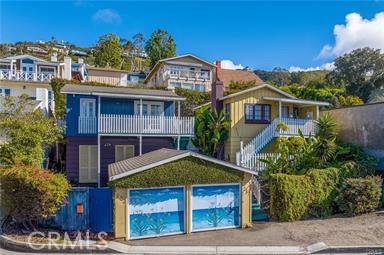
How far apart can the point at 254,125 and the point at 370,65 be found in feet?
113

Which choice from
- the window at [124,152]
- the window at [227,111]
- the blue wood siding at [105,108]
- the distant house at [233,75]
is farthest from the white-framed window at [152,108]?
the distant house at [233,75]

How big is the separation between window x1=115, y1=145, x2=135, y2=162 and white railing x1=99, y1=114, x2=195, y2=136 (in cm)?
212

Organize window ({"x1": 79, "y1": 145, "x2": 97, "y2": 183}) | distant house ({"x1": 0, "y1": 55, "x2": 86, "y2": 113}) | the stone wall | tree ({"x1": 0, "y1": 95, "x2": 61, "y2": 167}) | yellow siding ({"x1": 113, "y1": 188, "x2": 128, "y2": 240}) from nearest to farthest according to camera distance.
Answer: yellow siding ({"x1": 113, "y1": 188, "x2": 128, "y2": 240}) → tree ({"x1": 0, "y1": 95, "x2": 61, "y2": 167}) → window ({"x1": 79, "y1": 145, "x2": 97, "y2": 183}) → the stone wall → distant house ({"x1": 0, "y1": 55, "x2": 86, "y2": 113})

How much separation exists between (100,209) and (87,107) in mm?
7970

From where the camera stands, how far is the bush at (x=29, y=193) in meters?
12.0

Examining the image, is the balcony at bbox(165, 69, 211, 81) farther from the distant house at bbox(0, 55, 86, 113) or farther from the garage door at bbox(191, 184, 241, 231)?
the garage door at bbox(191, 184, 241, 231)

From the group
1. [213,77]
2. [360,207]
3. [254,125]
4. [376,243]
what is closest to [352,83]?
[213,77]

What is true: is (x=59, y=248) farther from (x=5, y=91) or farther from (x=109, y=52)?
(x=109, y=52)

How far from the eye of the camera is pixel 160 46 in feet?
192

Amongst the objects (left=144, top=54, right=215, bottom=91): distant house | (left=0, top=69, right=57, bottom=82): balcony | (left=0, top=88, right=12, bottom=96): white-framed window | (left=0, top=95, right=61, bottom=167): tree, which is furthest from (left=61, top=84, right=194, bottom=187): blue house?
(left=144, top=54, right=215, bottom=91): distant house

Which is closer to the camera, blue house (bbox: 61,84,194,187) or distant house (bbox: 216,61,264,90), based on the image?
blue house (bbox: 61,84,194,187)

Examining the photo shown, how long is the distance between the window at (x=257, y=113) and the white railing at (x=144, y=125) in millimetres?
4854

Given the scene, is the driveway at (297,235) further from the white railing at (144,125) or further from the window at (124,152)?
the window at (124,152)

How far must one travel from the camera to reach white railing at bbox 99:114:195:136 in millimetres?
18078
